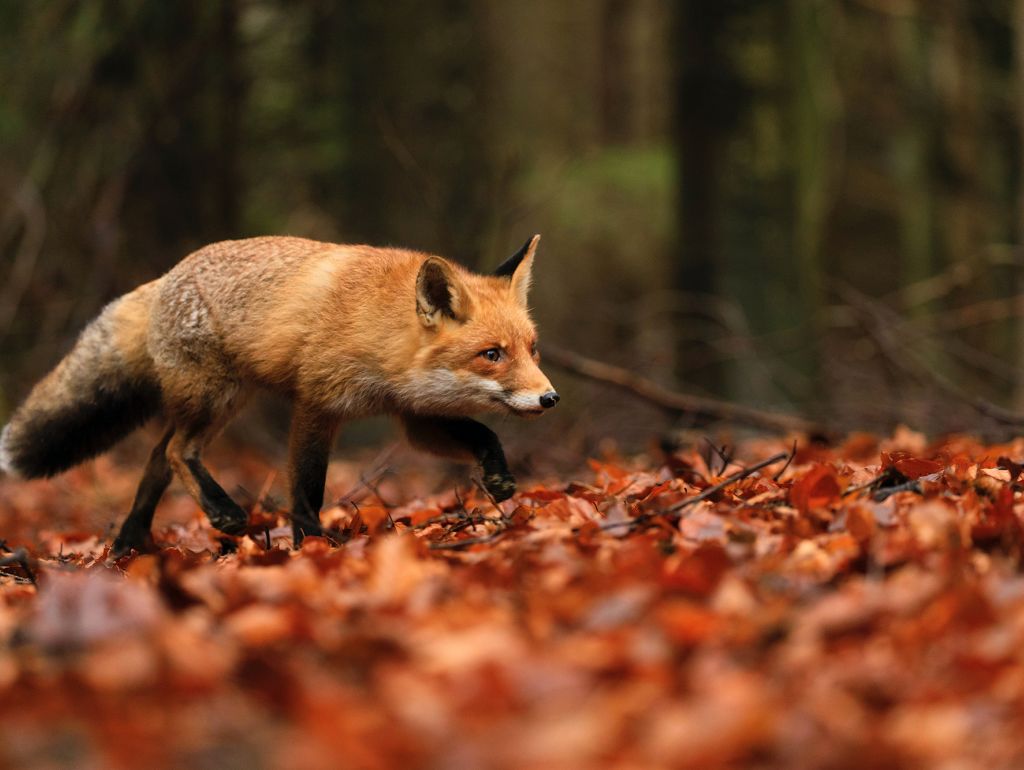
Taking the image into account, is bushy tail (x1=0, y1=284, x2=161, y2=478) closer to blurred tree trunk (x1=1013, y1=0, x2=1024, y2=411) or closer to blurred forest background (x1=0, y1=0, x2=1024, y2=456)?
blurred forest background (x1=0, y1=0, x2=1024, y2=456)

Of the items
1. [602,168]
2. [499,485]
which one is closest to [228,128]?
[602,168]

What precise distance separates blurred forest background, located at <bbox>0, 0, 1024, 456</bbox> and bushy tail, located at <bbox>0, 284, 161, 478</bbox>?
3.64 metres

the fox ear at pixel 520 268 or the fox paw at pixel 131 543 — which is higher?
the fox ear at pixel 520 268

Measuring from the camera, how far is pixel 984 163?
1373 cm

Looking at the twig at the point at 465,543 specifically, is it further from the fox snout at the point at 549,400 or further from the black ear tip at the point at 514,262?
the black ear tip at the point at 514,262

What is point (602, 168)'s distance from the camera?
12.3 meters

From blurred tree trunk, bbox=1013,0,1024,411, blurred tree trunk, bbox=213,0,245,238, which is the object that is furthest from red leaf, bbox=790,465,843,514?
blurred tree trunk, bbox=1013,0,1024,411

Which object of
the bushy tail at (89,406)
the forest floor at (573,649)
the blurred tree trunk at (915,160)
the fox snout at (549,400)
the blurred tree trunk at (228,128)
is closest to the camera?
the forest floor at (573,649)

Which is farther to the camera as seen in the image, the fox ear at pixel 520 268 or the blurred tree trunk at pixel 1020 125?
the blurred tree trunk at pixel 1020 125

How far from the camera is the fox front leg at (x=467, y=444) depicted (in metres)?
5.14

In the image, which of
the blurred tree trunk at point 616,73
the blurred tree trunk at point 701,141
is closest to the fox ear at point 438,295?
the blurred tree trunk at point 701,141

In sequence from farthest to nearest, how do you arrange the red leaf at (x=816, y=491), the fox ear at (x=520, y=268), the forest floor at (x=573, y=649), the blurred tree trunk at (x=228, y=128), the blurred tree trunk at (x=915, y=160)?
1. the blurred tree trunk at (x=915, y=160)
2. the blurred tree trunk at (x=228, y=128)
3. the fox ear at (x=520, y=268)
4. the red leaf at (x=816, y=491)
5. the forest floor at (x=573, y=649)

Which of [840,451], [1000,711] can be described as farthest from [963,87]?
[1000,711]

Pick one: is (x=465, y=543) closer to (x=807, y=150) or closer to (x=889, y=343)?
(x=889, y=343)
